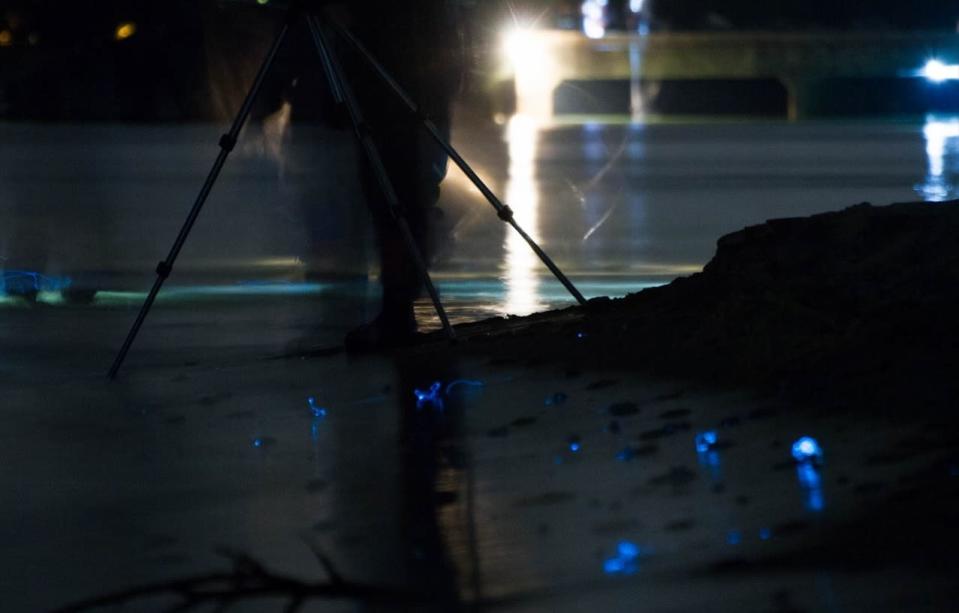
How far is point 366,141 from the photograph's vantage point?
6105 mm

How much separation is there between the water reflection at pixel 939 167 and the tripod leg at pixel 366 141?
11.1 feet

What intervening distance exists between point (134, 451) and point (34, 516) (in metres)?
0.71

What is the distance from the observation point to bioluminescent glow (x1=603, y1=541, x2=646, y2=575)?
3406mm

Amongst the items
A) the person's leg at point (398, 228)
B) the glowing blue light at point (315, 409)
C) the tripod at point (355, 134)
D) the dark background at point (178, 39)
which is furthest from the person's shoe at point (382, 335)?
the dark background at point (178, 39)

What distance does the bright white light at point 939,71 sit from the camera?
6581 centimetres

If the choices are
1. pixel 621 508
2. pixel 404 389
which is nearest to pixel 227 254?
A: pixel 404 389

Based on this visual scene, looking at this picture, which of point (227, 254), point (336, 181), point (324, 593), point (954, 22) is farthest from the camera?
point (954, 22)

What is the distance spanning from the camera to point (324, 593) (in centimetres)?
334

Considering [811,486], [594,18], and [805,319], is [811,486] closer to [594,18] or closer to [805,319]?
[805,319]

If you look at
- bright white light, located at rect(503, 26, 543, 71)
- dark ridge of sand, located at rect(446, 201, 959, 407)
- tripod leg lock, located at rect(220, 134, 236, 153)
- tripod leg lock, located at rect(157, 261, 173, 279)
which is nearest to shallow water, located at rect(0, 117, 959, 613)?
dark ridge of sand, located at rect(446, 201, 959, 407)

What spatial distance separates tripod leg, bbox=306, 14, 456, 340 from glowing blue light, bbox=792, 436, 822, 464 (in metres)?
1.87

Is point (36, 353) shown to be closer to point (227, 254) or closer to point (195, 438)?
point (195, 438)

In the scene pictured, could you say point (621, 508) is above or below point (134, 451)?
below

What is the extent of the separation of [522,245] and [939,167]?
1078cm
